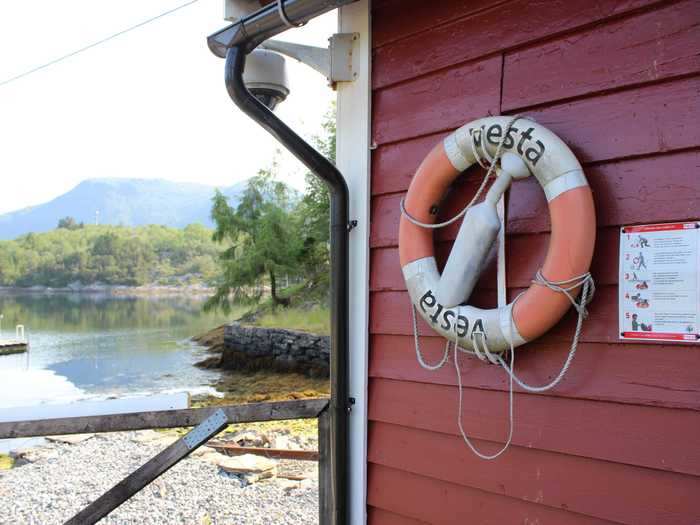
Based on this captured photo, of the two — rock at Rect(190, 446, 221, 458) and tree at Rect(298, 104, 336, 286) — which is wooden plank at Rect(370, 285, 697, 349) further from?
tree at Rect(298, 104, 336, 286)

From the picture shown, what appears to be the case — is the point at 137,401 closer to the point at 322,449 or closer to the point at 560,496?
the point at 322,449

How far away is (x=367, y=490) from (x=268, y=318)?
1740 cm

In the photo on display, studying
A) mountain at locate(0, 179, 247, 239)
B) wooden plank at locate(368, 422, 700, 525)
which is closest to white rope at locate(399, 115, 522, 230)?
wooden plank at locate(368, 422, 700, 525)

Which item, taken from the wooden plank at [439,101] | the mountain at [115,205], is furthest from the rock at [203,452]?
the mountain at [115,205]

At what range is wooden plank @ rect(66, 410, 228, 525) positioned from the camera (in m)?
1.64

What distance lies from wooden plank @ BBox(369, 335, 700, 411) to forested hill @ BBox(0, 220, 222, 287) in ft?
150

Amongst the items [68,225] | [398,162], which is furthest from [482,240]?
[68,225]

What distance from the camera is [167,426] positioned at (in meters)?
1.66

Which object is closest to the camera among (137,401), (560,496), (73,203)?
(560,496)

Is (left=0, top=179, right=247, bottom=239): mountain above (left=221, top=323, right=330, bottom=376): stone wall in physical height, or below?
above

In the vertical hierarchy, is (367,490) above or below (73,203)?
below

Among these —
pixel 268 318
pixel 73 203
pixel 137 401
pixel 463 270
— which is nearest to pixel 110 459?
pixel 137 401

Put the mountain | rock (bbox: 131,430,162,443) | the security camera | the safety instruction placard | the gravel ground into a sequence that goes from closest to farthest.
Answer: the safety instruction placard < the security camera < the gravel ground < rock (bbox: 131,430,162,443) < the mountain

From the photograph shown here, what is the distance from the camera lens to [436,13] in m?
1.53
